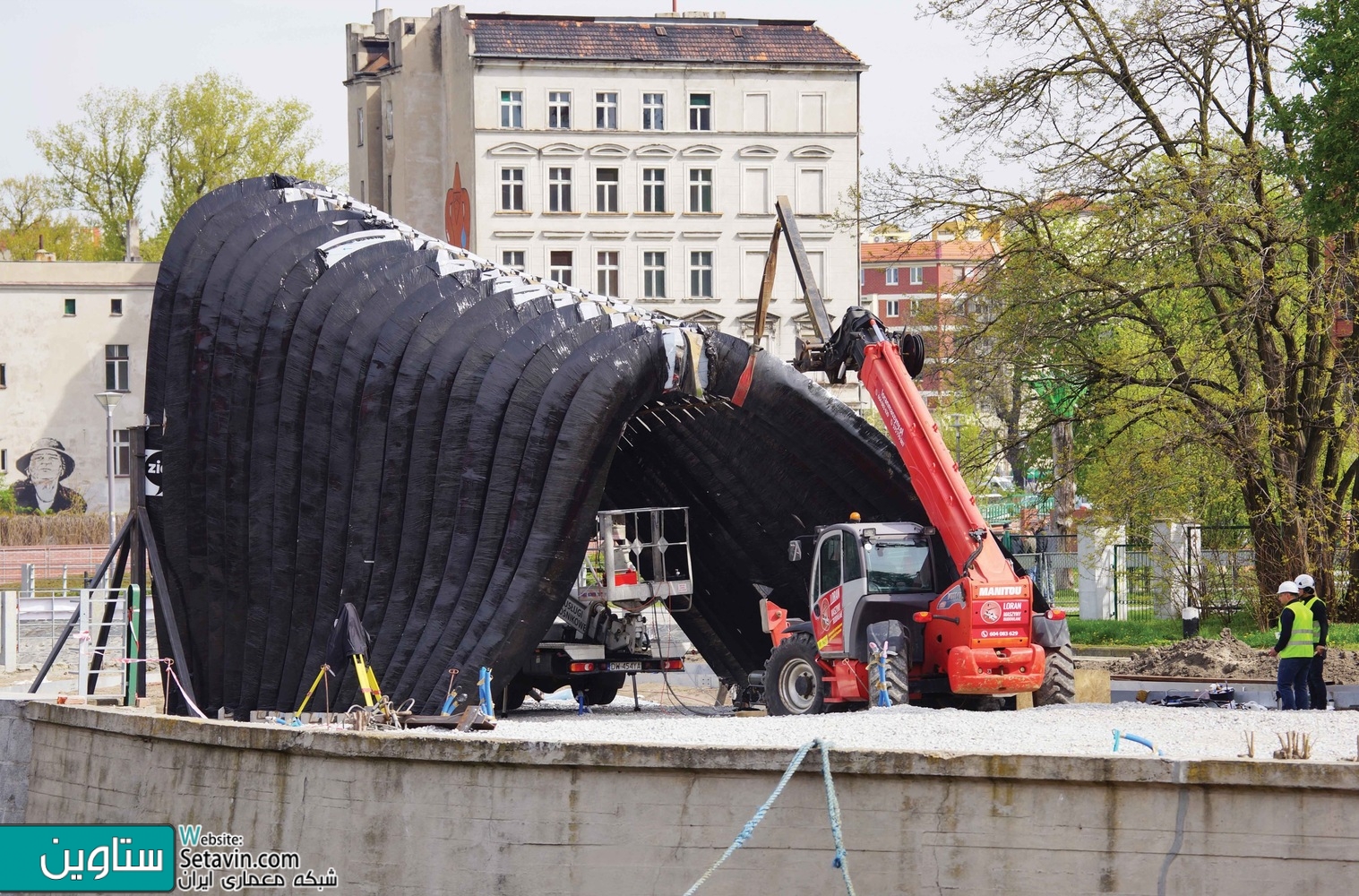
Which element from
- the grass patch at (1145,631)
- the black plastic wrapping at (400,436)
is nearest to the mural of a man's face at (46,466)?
the grass patch at (1145,631)

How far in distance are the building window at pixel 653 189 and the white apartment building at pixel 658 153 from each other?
0.22 ft

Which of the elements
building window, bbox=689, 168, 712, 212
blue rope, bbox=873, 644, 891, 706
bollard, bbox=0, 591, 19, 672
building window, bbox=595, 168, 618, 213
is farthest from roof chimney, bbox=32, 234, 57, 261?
blue rope, bbox=873, 644, 891, 706

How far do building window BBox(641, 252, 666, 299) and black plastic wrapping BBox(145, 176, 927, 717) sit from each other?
147ft

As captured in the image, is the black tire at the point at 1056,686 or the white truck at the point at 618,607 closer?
the black tire at the point at 1056,686

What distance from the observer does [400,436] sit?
2019 centimetres

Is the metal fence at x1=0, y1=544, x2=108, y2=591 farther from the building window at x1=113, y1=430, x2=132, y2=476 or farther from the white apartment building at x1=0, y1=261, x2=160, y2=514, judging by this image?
the white apartment building at x1=0, y1=261, x2=160, y2=514

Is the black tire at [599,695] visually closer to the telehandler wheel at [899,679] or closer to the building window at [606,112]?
the telehandler wheel at [899,679]

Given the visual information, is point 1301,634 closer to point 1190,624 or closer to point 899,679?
point 899,679

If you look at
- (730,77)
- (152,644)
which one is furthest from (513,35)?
(152,644)

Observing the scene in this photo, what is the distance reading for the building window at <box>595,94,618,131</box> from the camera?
2640 inches

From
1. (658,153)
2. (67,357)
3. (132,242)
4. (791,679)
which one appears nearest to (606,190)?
(658,153)

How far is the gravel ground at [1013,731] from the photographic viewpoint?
13.7 m

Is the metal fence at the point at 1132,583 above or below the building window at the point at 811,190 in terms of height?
below

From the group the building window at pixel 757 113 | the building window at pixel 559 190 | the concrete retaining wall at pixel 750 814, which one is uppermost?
the building window at pixel 757 113
